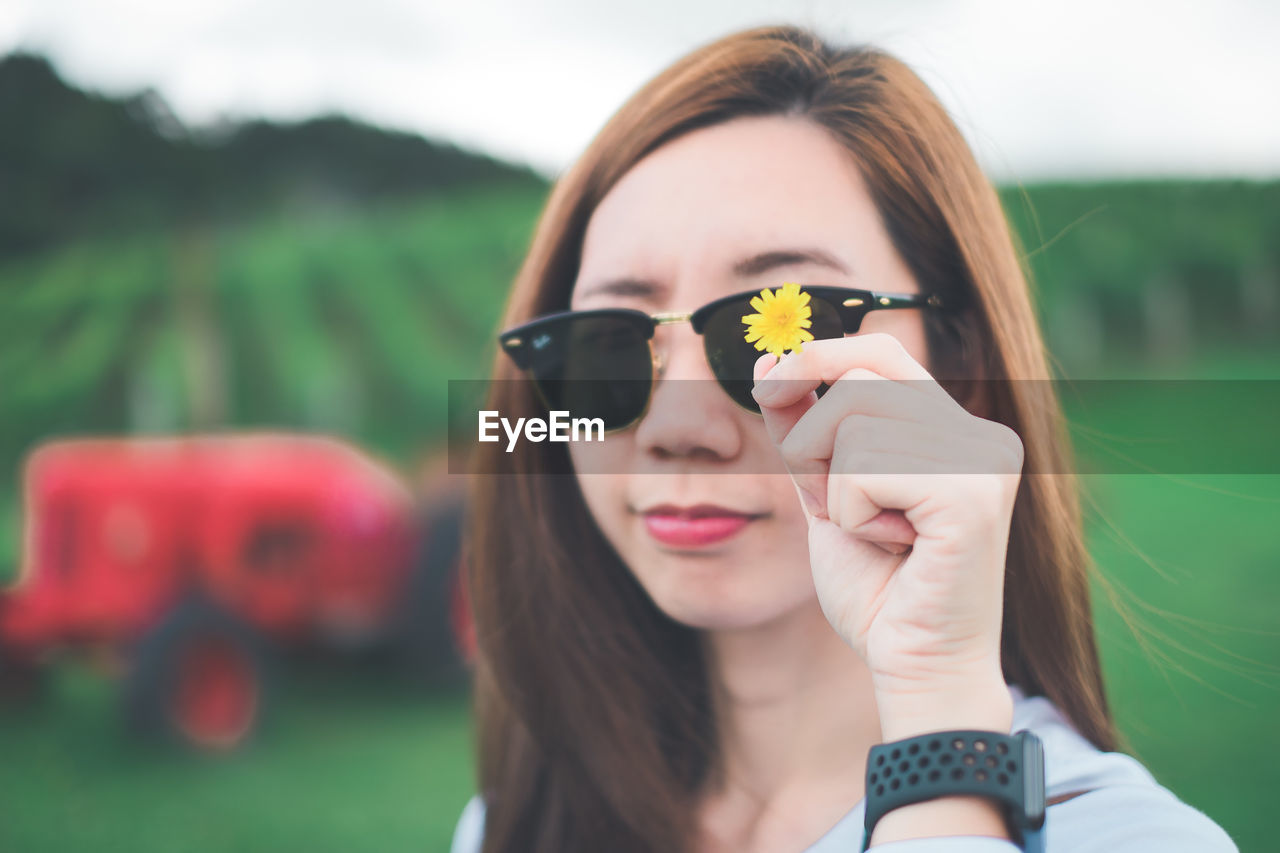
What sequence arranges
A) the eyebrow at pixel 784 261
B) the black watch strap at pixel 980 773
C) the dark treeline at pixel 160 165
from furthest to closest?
1. the dark treeline at pixel 160 165
2. the eyebrow at pixel 784 261
3. the black watch strap at pixel 980 773

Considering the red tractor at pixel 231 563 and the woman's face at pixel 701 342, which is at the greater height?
the woman's face at pixel 701 342

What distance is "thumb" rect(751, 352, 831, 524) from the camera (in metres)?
0.91

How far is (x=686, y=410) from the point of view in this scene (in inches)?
51.0

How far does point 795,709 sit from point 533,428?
28.4 inches

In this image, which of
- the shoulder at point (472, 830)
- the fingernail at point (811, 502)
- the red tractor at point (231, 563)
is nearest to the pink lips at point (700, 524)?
the fingernail at point (811, 502)

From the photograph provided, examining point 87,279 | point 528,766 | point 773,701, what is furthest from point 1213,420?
point 87,279

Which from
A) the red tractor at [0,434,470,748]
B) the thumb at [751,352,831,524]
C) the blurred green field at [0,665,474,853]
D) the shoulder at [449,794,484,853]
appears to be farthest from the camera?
the red tractor at [0,434,470,748]

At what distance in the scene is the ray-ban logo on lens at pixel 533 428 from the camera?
150 centimetres

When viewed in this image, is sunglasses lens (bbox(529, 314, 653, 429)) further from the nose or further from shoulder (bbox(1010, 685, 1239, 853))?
shoulder (bbox(1010, 685, 1239, 853))

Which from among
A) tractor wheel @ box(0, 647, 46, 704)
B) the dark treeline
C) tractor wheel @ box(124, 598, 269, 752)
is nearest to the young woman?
tractor wheel @ box(124, 598, 269, 752)

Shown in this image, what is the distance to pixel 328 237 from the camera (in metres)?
9.60

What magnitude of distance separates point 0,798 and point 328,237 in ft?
22.8

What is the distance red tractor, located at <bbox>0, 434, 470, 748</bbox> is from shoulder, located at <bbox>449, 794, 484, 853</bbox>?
9.28 ft

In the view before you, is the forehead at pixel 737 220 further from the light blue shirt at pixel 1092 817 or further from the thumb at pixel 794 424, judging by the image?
the light blue shirt at pixel 1092 817
